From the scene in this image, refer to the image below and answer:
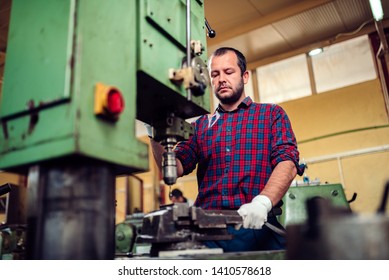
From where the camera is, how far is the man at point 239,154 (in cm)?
127

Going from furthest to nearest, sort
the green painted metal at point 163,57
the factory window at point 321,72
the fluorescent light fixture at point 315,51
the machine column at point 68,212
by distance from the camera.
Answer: the fluorescent light fixture at point 315,51
the factory window at point 321,72
the green painted metal at point 163,57
the machine column at point 68,212

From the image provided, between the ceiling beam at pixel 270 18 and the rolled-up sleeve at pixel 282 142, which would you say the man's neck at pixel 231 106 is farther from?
the ceiling beam at pixel 270 18

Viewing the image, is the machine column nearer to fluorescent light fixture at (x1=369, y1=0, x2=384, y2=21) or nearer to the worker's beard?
the worker's beard

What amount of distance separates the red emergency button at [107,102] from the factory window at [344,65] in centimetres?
406

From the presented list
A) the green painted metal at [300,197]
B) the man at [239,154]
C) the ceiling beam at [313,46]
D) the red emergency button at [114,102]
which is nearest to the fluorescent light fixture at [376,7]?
the ceiling beam at [313,46]

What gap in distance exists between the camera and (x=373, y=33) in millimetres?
4039

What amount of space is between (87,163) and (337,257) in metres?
0.47

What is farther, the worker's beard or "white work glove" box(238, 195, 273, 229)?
the worker's beard

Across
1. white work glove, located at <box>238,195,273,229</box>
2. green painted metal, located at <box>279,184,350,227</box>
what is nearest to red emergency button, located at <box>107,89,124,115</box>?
white work glove, located at <box>238,195,273,229</box>

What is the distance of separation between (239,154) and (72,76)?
894 millimetres

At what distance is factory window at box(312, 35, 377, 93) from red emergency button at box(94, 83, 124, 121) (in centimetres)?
406

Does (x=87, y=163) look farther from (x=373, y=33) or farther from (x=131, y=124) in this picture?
(x=373, y=33)

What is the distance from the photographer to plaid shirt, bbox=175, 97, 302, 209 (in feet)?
4.44
